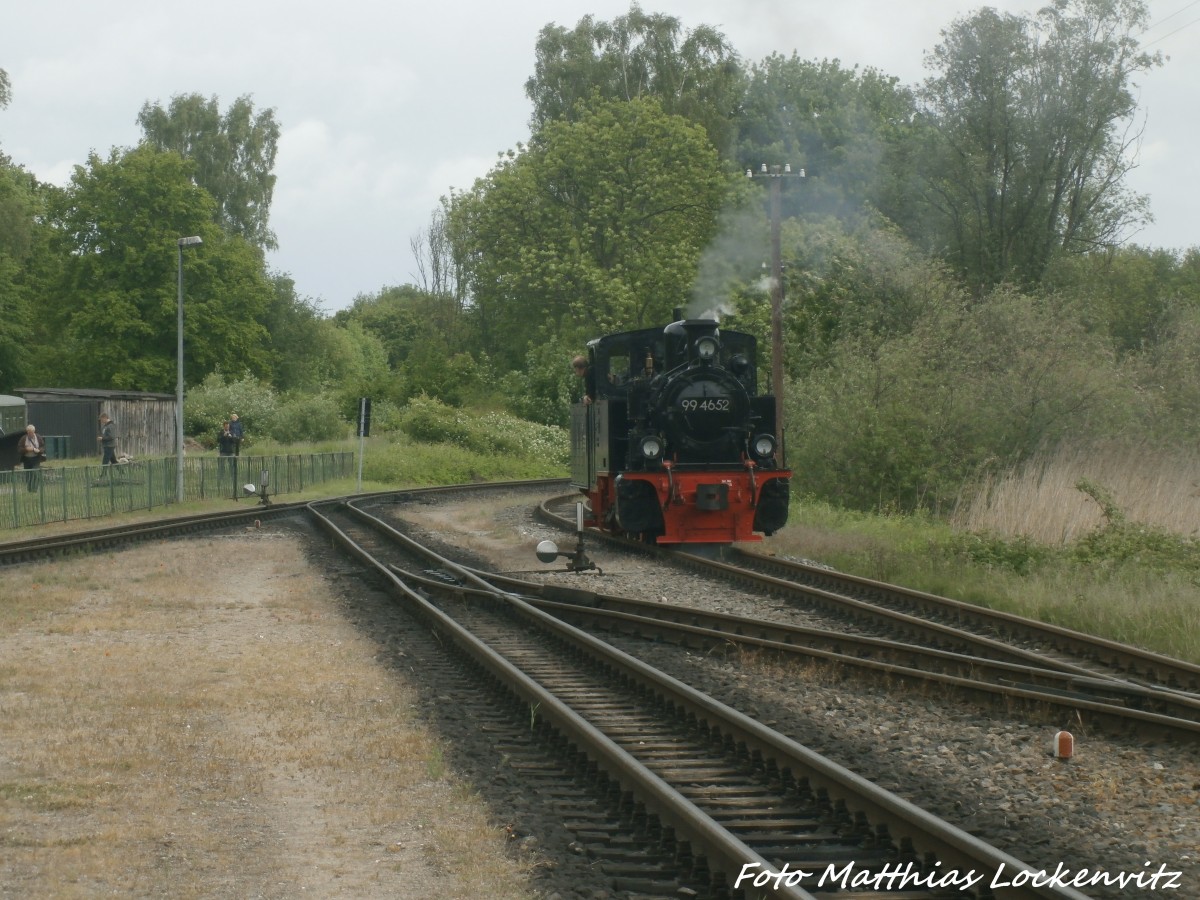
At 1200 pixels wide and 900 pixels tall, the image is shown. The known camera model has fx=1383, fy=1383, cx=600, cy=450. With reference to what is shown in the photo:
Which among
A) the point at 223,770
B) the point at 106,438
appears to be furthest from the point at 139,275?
the point at 223,770

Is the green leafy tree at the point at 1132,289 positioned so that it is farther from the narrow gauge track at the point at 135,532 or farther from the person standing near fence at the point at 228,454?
the person standing near fence at the point at 228,454

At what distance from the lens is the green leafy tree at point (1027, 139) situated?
129 feet

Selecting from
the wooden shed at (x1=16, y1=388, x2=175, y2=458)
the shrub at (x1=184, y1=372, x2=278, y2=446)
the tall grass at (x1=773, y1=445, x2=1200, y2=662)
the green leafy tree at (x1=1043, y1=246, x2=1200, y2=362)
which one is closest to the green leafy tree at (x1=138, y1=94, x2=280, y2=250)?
the shrub at (x1=184, y1=372, x2=278, y2=446)

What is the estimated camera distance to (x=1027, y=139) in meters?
40.8

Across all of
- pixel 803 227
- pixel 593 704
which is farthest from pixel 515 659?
pixel 803 227

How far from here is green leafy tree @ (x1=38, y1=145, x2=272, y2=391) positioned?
189 ft

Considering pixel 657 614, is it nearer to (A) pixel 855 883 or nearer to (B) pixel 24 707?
(B) pixel 24 707

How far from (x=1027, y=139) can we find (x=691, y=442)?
87.0ft

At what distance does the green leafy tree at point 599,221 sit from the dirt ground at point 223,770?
35.8 meters

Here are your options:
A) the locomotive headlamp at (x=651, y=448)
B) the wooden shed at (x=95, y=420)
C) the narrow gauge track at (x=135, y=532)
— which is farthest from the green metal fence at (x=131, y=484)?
the locomotive headlamp at (x=651, y=448)

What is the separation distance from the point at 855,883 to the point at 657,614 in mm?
7880

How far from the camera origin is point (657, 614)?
13.2 metres

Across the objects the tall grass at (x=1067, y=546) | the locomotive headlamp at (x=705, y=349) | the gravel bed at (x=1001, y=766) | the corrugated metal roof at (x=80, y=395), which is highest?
the locomotive headlamp at (x=705, y=349)

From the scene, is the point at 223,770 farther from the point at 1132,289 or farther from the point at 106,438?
the point at 1132,289
